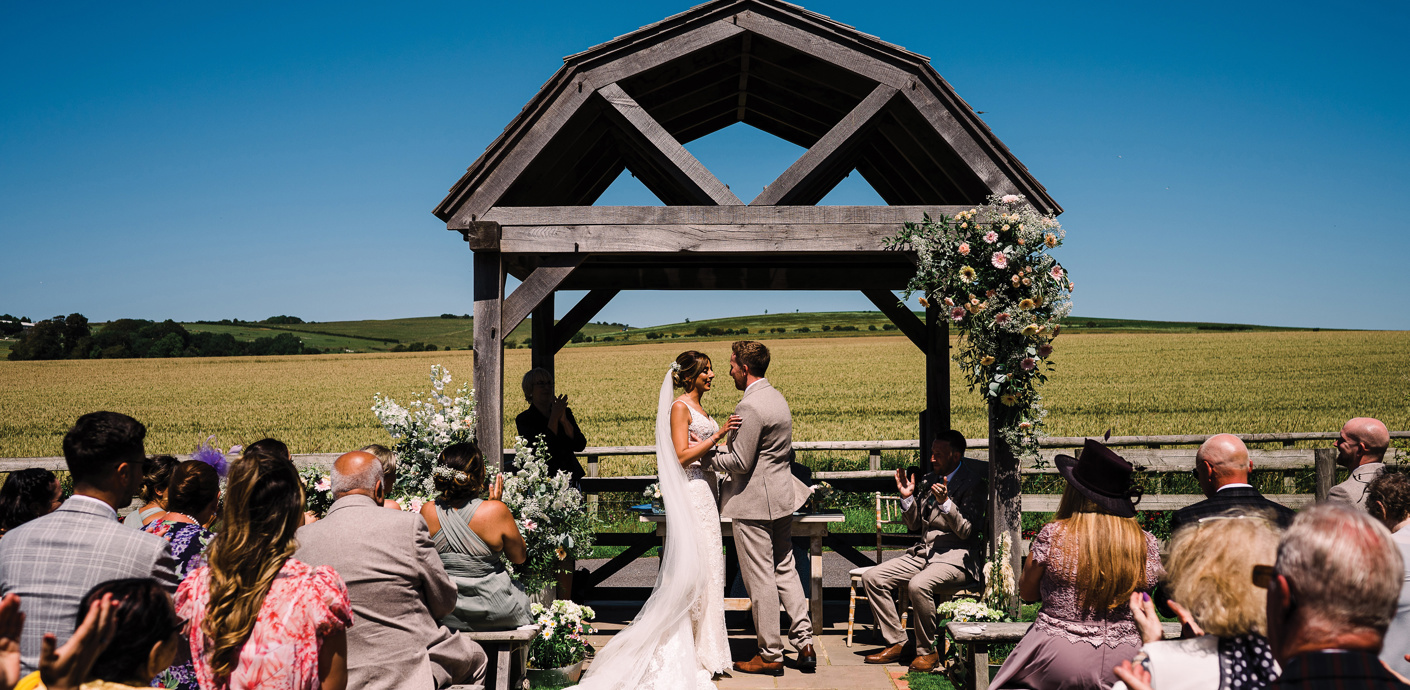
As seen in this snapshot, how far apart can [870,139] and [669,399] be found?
138 inches

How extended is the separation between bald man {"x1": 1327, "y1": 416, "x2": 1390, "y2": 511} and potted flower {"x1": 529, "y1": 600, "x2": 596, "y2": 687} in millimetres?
4622

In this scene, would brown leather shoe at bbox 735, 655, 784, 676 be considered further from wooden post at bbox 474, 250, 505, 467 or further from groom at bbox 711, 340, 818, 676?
wooden post at bbox 474, 250, 505, 467

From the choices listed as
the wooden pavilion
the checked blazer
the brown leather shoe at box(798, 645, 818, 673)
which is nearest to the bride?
the brown leather shoe at box(798, 645, 818, 673)

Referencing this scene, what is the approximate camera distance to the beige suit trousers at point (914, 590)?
6.20 meters

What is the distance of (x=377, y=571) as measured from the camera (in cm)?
373

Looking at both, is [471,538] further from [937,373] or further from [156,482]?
[937,373]

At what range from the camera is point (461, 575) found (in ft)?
16.4

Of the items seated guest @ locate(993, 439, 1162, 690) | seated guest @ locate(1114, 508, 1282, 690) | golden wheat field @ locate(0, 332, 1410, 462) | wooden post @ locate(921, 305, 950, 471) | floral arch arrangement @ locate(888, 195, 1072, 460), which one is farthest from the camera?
golden wheat field @ locate(0, 332, 1410, 462)

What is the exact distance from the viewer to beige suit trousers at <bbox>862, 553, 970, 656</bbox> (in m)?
6.20

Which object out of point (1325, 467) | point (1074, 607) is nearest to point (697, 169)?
point (1074, 607)

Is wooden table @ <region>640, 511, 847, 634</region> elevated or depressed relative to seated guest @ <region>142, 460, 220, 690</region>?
depressed

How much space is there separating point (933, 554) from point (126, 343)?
57.2 meters

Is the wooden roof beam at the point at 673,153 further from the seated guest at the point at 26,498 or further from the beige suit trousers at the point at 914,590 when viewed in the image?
the seated guest at the point at 26,498

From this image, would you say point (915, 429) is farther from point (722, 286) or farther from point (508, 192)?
point (508, 192)
